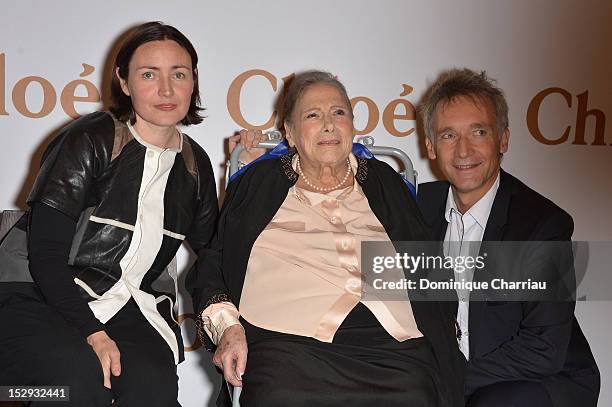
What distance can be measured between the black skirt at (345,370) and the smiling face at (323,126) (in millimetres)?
503

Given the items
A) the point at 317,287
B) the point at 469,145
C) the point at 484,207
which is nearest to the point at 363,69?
the point at 469,145

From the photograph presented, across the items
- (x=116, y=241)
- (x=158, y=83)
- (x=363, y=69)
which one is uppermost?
(x=363, y=69)

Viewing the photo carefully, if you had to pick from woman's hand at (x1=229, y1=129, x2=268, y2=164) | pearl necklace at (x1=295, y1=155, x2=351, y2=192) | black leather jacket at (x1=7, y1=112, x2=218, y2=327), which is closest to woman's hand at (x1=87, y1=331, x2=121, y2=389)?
black leather jacket at (x1=7, y1=112, x2=218, y2=327)

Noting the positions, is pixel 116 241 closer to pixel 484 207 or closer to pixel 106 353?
pixel 106 353

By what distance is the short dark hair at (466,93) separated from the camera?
2.35 m

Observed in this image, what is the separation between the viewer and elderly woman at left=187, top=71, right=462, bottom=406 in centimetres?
185

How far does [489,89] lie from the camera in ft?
7.77

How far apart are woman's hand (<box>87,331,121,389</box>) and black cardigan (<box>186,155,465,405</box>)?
303 mm

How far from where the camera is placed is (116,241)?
2076 mm

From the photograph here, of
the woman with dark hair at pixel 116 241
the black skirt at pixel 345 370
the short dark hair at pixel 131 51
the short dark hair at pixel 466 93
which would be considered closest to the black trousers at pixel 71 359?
the woman with dark hair at pixel 116 241

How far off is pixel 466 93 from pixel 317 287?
85 cm

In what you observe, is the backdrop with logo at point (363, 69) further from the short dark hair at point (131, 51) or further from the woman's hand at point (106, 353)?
the woman's hand at point (106, 353)

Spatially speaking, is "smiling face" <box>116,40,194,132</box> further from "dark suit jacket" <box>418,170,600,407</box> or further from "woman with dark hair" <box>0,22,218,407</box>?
"dark suit jacket" <box>418,170,600,407</box>

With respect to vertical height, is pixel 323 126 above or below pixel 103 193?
above
